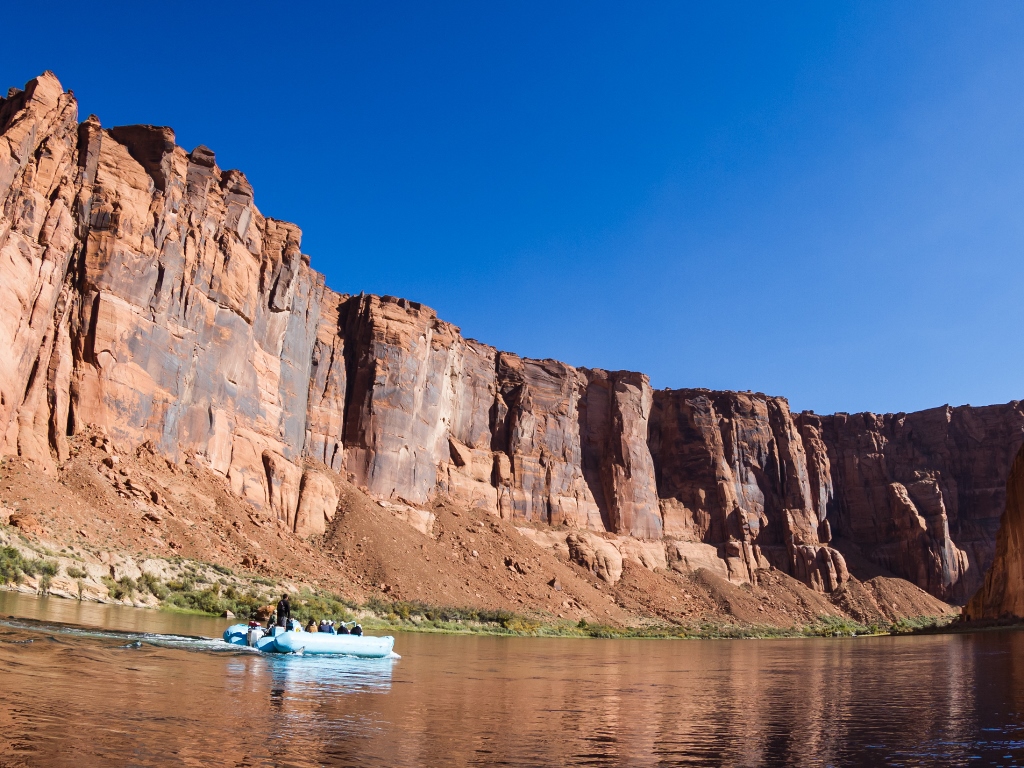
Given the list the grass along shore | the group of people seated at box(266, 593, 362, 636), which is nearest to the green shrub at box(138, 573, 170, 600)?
the grass along shore

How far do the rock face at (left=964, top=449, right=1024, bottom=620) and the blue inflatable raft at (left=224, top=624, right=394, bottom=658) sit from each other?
133 ft

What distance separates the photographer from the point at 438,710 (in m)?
15.0

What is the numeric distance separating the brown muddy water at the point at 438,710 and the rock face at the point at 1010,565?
87.0 ft

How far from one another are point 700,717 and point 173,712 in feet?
31.2

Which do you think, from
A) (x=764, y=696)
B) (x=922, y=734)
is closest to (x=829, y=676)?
(x=764, y=696)

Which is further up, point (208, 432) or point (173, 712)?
point (208, 432)

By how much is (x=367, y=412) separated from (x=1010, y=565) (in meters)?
51.3

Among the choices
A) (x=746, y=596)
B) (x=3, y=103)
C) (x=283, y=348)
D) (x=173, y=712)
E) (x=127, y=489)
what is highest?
(x=3, y=103)

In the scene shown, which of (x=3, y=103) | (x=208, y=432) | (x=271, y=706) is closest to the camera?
(x=271, y=706)

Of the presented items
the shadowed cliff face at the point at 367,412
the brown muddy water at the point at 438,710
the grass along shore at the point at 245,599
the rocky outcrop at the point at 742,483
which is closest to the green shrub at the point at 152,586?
the grass along shore at the point at 245,599

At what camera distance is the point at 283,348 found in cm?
6756

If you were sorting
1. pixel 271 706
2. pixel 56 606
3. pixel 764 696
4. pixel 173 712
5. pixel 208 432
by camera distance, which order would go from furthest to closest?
pixel 208 432 → pixel 56 606 → pixel 764 696 → pixel 271 706 → pixel 173 712

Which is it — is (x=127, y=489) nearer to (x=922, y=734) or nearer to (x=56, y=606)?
(x=56, y=606)

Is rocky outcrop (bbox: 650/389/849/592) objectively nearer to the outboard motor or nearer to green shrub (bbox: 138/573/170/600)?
green shrub (bbox: 138/573/170/600)
